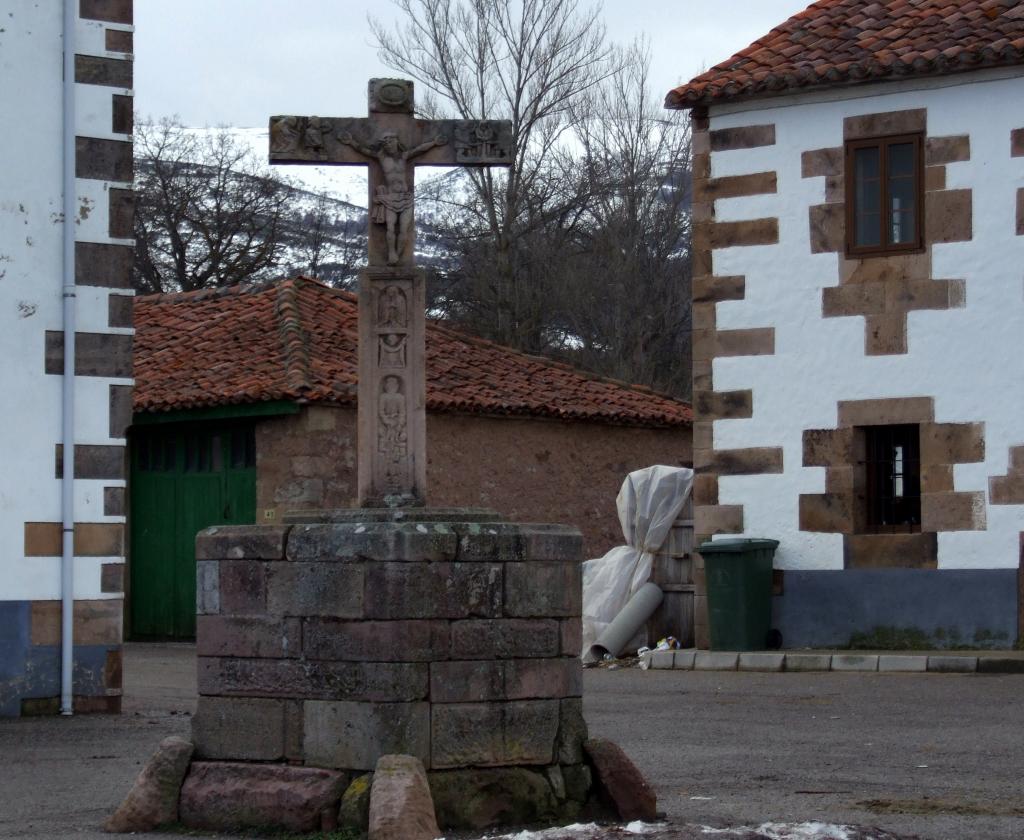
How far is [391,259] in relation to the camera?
7820mm

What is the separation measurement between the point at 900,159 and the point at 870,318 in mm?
1402

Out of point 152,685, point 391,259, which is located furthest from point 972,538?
point 391,259

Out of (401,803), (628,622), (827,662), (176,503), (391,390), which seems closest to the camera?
(401,803)

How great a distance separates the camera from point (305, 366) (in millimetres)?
19266

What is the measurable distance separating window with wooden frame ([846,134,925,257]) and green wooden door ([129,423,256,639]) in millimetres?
7141

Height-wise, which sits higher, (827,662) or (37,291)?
(37,291)

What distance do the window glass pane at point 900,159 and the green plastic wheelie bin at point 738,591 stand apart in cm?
339

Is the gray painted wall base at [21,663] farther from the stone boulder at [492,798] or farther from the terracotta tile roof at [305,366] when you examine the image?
the terracotta tile roof at [305,366]

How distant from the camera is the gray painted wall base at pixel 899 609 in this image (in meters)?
14.8

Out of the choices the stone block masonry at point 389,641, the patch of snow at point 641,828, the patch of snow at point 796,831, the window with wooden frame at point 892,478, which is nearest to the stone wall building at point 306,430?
the window with wooden frame at point 892,478

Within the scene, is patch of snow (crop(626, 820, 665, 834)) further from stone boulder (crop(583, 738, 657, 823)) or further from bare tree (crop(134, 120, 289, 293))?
bare tree (crop(134, 120, 289, 293))

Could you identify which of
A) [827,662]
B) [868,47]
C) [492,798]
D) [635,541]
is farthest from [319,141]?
[635,541]

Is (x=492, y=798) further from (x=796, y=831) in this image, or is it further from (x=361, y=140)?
(x=361, y=140)

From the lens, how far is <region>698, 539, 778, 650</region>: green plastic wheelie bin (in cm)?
1539
